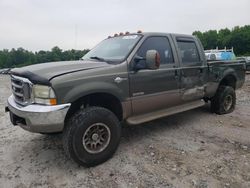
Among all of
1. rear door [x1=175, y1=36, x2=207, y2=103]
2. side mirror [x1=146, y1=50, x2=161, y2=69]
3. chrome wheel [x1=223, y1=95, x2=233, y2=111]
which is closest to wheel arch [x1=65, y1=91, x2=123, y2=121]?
side mirror [x1=146, y1=50, x2=161, y2=69]

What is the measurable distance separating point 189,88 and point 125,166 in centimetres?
222

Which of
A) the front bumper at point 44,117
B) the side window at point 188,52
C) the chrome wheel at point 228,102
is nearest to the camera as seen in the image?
the front bumper at point 44,117

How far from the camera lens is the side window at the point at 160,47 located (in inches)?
172

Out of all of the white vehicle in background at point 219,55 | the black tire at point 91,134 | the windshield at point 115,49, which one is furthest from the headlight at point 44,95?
the white vehicle in background at point 219,55

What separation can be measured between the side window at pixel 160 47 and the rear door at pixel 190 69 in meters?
0.26

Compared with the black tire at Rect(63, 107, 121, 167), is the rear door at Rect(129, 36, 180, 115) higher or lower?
higher

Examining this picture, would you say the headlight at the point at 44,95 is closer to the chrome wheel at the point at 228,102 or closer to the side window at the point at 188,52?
the side window at the point at 188,52

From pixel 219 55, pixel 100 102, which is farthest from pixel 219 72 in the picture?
pixel 219 55

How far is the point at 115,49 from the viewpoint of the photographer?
4527 millimetres

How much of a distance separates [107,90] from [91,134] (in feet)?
2.19

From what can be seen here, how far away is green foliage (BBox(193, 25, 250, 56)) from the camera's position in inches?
2318

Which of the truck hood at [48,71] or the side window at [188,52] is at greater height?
the side window at [188,52]

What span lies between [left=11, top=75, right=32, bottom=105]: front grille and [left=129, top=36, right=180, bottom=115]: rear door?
59.6 inches

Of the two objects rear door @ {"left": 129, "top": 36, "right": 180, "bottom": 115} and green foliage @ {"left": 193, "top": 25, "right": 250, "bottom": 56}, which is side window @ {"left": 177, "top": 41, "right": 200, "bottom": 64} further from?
green foliage @ {"left": 193, "top": 25, "right": 250, "bottom": 56}
